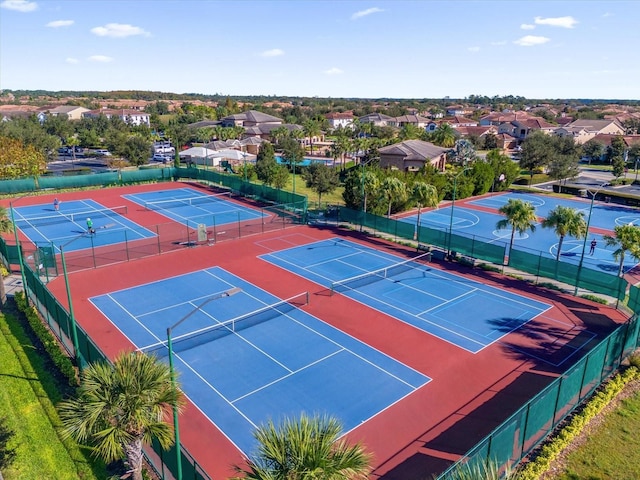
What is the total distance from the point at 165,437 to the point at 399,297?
61.1ft

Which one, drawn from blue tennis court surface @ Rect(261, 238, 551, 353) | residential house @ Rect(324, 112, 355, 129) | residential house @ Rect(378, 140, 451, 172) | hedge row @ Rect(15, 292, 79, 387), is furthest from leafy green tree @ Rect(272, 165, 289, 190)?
residential house @ Rect(324, 112, 355, 129)

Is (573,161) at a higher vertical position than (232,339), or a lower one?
higher

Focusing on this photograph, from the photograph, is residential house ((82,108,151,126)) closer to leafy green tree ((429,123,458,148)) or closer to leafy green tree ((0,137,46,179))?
leafy green tree ((0,137,46,179))

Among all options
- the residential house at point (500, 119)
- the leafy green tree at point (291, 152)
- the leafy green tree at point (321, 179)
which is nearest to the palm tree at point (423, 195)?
the leafy green tree at point (321, 179)

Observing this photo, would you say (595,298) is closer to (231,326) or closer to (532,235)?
(532,235)

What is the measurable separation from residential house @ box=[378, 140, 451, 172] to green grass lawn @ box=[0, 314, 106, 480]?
5001cm

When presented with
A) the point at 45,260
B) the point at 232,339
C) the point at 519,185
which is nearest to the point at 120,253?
the point at 45,260

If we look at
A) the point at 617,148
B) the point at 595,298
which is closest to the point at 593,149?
the point at 617,148

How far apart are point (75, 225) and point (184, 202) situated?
510 inches

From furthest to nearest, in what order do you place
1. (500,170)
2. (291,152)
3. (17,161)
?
(291,152) < (500,170) < (17,161)

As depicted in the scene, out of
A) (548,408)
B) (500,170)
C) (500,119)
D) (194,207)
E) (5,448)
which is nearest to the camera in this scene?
(5,448)

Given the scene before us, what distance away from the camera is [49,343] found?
2166 centimetres

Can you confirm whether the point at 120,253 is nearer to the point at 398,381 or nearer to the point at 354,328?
the point at 354,328

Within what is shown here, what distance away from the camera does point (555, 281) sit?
1242 inches
